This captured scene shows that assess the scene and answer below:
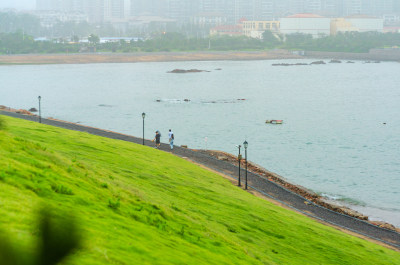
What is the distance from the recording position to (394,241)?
21.0 meters

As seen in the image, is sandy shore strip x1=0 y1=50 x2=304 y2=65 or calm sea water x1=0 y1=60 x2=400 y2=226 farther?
sandy shore strip x1=0 y1=50 x2=304 y2=65

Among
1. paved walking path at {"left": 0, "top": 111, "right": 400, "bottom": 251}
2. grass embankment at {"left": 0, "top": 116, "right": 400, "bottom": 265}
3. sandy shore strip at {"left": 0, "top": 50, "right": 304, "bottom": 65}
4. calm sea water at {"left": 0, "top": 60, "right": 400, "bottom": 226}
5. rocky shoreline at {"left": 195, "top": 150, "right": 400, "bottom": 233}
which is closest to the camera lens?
grass embankment at {"left": 0, "top": 116, "right": 400, "bottom": 265}

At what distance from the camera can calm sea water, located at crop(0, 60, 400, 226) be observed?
37.4 metres

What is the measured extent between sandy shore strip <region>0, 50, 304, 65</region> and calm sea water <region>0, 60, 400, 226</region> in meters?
17.6

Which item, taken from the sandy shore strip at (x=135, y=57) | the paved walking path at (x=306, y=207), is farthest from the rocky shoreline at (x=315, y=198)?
the sandy shore strip at (x=135, y=57)

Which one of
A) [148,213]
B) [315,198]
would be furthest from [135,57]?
[148,213]

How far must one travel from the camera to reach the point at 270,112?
69.4m

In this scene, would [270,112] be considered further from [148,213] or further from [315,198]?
[148,213]

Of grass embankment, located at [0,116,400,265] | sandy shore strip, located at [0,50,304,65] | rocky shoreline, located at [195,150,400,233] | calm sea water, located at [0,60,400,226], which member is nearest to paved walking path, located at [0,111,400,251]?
rocky shoreline, located at [195,150,400,233]

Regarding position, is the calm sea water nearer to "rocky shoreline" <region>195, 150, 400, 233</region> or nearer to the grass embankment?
"rocky shoreline" <region>195, 150, 400, 233</region>

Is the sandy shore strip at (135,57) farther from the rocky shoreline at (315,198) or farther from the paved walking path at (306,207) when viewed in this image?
the paved walking path at (306,207)

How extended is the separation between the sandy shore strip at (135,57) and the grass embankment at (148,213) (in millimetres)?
133143

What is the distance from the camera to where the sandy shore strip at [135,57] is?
492 feet

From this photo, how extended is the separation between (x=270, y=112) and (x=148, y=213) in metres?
57.7
